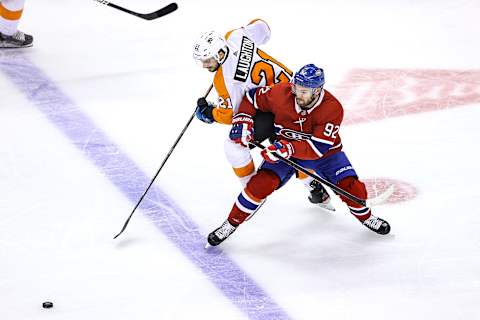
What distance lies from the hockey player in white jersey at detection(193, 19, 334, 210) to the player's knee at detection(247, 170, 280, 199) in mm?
124

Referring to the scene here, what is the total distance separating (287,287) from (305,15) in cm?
285

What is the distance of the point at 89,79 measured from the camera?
19.9ft

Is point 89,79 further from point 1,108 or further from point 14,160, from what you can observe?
point 14,160

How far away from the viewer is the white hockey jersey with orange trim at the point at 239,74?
444 cm

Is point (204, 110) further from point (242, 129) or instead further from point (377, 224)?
point (377, 224)

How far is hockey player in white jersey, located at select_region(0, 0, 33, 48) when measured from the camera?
6.25 m

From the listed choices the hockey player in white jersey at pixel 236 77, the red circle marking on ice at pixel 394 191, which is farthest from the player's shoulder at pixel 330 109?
Answer: the red circle marking on ice at pixel 394 191

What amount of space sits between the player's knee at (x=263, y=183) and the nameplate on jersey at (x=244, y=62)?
0.41 meters

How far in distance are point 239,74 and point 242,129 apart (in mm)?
245

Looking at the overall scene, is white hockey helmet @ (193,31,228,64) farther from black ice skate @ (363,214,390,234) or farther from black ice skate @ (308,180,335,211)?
black ice skate @ (363,214,390,234)

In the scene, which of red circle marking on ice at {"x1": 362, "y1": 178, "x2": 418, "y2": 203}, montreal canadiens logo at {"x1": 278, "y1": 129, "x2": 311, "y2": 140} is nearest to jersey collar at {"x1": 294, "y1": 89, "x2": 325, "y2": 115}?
montreal canadiens logo at {"x1": 278, "y1": 129, "x2": 311, "y2": 140}

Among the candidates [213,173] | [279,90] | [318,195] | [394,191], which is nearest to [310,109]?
[279,90]

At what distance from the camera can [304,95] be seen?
422 cm

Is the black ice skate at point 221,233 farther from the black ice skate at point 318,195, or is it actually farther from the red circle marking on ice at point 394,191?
the red circle marking on ice at point 394,191
